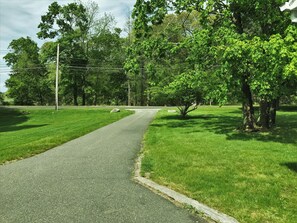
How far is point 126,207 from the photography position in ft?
18.7

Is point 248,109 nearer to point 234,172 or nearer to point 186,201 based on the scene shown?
point 234,172

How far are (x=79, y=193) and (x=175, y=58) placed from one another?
69.9ft

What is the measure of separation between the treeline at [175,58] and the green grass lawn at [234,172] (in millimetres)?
2108

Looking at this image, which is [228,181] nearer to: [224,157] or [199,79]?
[224,157]

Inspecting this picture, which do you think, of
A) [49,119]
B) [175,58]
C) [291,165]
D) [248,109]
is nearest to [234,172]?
[291,165]

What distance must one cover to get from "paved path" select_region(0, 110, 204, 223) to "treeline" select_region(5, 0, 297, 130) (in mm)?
5512

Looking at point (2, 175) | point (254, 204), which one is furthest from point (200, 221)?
point (2, 175)

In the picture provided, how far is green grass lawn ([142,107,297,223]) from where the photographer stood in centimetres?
561

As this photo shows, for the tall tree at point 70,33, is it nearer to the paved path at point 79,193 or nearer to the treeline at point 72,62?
the treeline at point 72,62

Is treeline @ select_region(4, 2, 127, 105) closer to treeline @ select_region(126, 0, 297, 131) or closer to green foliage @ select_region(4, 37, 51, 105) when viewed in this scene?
green foliage @ select_region(4, 37, 51, 105)

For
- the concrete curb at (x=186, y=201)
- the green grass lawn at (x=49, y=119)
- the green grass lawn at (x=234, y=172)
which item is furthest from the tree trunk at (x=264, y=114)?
Result: the concrete curb at (x=186, y=201)

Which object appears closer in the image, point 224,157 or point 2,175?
point 2,175

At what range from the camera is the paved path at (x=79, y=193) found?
17.4 feet

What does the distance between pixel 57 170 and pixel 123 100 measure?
61.7 meters
